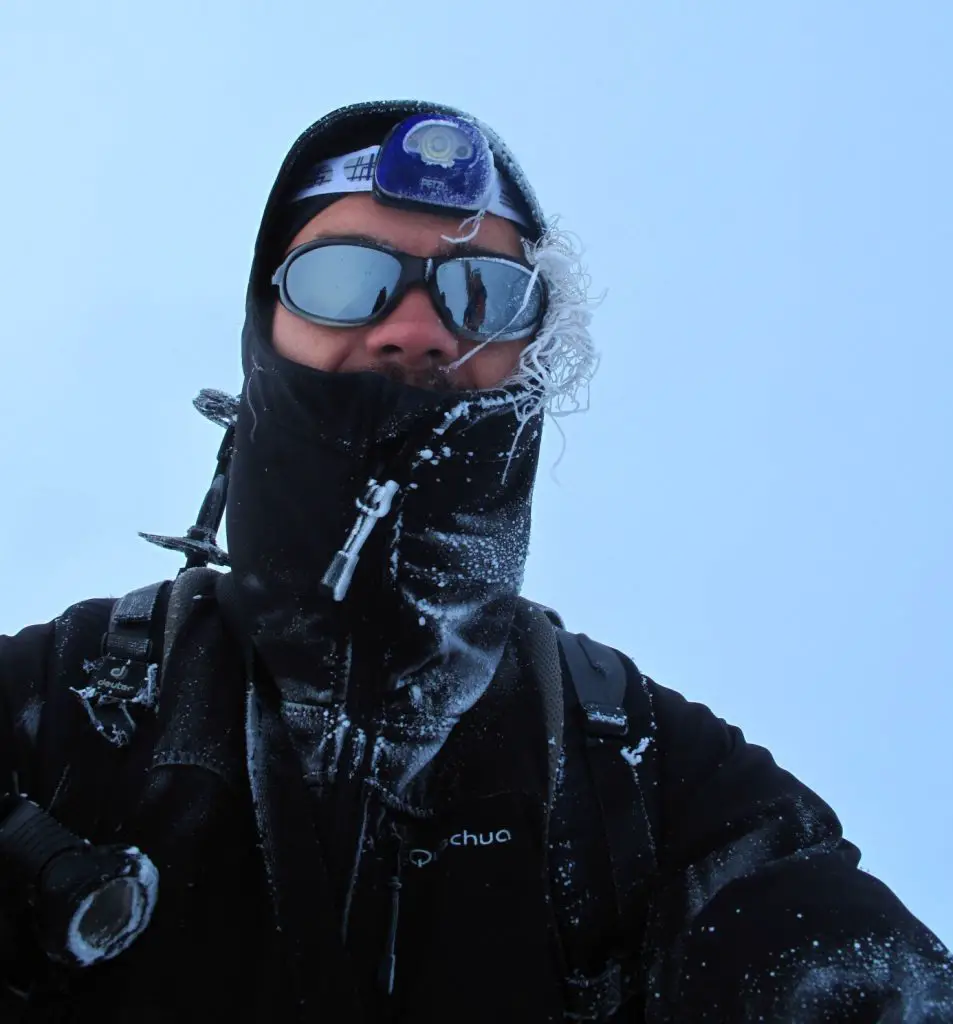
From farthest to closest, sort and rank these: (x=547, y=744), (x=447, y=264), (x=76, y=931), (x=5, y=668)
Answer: (x=447, y=264) → (x=547, y=744) → (x=5, y=668) → (x=76, y=931)

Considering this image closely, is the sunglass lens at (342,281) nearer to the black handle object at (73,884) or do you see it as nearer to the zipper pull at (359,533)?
the zipper pull at (359,533)

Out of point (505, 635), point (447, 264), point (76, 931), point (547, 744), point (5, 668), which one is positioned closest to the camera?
point (76, 931)

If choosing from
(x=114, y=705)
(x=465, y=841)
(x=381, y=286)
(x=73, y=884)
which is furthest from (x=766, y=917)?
(x=381, y=286)

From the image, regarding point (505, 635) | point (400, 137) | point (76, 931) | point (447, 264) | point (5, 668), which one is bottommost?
point (76, 931)

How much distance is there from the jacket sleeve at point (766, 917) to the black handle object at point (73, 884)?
3.35 ft

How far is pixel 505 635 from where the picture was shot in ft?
6.68

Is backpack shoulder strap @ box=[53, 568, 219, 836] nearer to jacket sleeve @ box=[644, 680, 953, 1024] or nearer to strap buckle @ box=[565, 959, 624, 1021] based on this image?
strap buckle @ box=[565, 959, 624, 1021]

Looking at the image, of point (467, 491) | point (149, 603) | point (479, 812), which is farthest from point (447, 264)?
point (479, 812)

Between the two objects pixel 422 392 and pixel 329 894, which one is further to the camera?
pixel 422 392

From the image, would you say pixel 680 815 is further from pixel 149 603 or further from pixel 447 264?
pixel 447 264

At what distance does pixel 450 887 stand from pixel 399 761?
10.8 inches

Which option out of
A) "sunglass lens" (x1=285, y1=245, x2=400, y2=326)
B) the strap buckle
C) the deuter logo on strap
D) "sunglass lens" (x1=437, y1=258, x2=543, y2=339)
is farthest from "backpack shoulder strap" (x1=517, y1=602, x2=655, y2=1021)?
"sunglass lens" (x1=285, y1=245, x2=400, y2=326)

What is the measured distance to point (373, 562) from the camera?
74.2 inches

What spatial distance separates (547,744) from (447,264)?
127 cm
